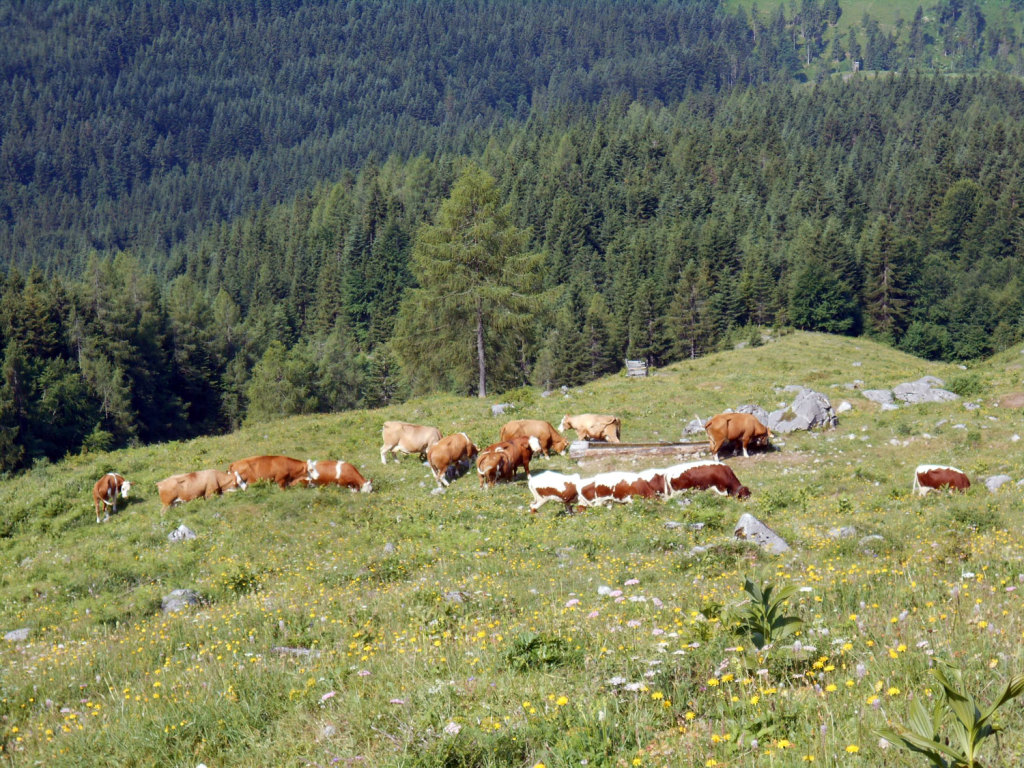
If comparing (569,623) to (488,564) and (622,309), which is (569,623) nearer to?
(488,564)

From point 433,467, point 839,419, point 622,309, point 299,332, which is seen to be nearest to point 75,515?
point 433,467

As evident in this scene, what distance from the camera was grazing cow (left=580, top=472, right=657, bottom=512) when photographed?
2067cm

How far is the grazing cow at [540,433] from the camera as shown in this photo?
90.2 feet

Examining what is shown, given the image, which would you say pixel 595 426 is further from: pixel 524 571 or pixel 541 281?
pixel 541 281

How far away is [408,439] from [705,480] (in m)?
10.9

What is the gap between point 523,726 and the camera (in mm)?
5797

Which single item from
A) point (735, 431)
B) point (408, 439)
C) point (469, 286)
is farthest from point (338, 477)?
point (469, 286)

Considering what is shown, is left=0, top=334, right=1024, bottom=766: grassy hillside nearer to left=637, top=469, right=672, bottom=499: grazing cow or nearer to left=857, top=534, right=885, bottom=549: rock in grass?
left=857, top=534, right=885, bottom=549: rock in grass

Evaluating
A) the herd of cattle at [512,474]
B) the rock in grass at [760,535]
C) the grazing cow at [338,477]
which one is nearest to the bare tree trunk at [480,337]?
the herd of cattle at [512,474]

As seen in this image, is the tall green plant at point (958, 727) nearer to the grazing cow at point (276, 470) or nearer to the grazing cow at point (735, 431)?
the grazing cow at point (276, 470)

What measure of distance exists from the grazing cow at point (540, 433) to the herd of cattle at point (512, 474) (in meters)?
0.04

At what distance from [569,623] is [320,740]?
313cm

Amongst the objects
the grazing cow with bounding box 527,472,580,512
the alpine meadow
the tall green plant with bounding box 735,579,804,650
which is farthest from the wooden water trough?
the tall green plant with bounding box 735,579,804,650

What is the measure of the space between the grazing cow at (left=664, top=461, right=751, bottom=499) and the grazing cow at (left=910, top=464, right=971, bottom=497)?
13.5ft
